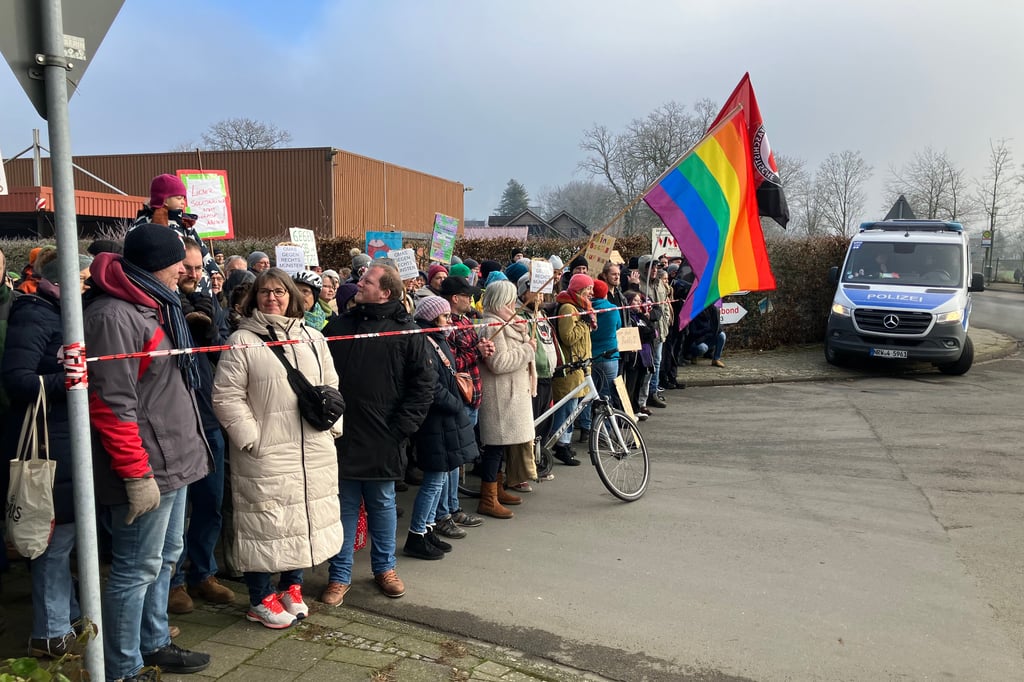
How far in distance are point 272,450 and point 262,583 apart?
74cm

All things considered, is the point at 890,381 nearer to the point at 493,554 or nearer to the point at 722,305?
the point at 722,305

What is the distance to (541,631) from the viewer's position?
443cm

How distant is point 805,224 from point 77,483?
49914mm

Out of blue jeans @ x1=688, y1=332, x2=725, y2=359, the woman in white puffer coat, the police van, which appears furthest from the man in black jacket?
the police van

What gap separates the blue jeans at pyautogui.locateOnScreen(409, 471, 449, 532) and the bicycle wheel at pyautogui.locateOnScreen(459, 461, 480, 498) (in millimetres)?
1139

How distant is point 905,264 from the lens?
14430 millimetres

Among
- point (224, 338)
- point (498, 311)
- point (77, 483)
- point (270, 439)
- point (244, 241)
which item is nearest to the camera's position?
point (77, 483)

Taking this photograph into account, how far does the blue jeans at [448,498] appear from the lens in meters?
5.99

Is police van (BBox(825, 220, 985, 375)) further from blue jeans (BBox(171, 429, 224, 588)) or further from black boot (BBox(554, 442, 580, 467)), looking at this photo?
blue jeans (BBox(171, 429, 224, 588))

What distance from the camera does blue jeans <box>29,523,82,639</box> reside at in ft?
12.1

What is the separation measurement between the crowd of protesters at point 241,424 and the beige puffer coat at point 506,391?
1 cm

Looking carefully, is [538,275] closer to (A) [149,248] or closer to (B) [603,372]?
(B) [603,372]

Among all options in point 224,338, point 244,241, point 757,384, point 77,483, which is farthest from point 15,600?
point 244,241

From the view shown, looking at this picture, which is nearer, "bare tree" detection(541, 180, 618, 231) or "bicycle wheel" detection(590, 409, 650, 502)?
"bicycle wheel" detection(590, 409, 650, 502)
